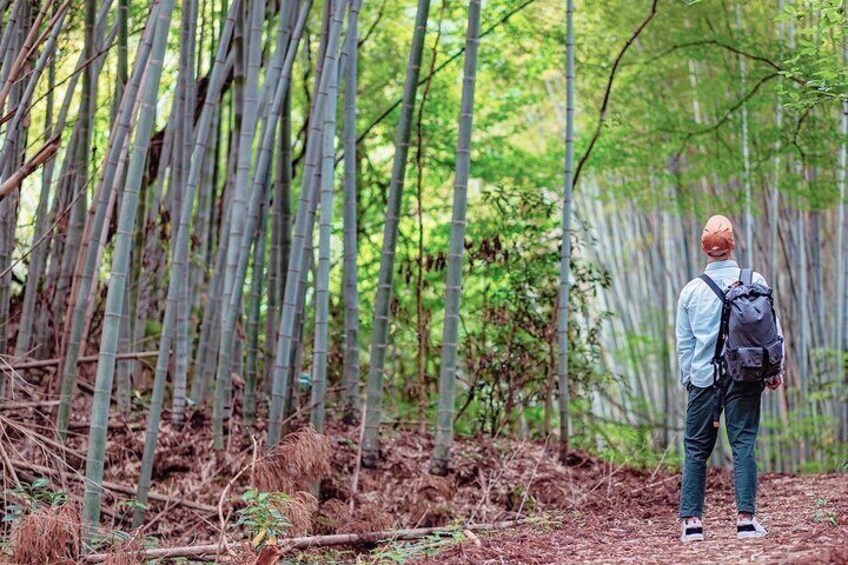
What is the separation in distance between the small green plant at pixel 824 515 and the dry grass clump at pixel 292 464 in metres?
1.77

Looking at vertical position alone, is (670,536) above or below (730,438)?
below

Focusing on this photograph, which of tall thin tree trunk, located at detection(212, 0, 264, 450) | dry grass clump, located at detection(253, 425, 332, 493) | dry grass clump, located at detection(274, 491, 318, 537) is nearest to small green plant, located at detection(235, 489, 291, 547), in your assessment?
dry grass clump, located at detection(274, 491, 318, 537)

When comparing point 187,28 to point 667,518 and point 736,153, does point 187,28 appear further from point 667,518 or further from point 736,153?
point 736,153

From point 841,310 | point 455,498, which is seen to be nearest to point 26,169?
point 455,498

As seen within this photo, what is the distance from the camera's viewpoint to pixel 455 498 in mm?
4781

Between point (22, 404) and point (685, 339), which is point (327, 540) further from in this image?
point (685, 339)

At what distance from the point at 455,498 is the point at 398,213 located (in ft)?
4.46

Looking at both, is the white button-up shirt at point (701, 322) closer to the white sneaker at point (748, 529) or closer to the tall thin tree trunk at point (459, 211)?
the white sneaker at point (748, 529)

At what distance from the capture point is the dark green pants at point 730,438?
3.31 metres

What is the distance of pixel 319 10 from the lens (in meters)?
7.96

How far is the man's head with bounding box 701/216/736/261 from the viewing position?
3424mm

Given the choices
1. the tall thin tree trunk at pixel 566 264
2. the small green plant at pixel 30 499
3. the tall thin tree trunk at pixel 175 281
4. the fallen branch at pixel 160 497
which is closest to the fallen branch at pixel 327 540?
the small green plant at pixel 30 499

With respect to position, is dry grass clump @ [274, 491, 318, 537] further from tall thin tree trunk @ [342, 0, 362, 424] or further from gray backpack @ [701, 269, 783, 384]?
tall thin tree trunk @ [342, 0, 362, 424]

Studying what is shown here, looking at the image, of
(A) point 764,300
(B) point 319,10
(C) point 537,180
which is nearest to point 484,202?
(C) point 537,180
